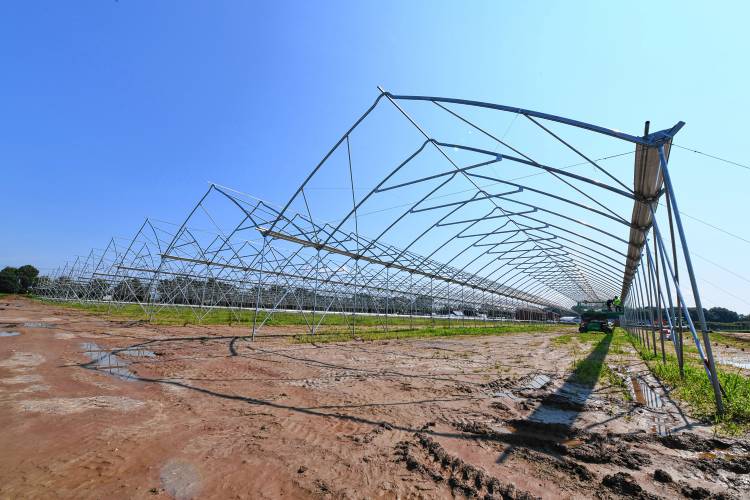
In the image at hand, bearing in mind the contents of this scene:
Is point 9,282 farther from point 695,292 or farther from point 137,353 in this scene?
point 695,292

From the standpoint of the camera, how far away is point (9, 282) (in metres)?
61.0

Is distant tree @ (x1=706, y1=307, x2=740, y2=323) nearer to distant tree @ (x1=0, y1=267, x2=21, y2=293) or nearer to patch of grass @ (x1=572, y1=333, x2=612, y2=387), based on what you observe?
patch of grass @ (x1=572, y1=333, x2=612, y2=387)

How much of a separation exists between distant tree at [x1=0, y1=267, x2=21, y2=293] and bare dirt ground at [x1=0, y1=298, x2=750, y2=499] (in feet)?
264

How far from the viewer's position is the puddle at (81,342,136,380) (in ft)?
22.2

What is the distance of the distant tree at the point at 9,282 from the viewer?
199 feet

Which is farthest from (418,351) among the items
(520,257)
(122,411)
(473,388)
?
(520,257)

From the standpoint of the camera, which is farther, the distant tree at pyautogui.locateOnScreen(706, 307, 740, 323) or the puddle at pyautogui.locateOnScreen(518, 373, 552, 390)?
the distant tree at pyautogui.locateOnScreen(706, 307, 740, 323)

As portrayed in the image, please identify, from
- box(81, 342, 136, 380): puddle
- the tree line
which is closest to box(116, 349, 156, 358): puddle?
box(81, 342, 136, 380): puddle

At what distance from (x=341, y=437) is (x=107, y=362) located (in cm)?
717

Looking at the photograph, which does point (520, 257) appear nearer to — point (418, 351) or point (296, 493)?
point (418, 351)

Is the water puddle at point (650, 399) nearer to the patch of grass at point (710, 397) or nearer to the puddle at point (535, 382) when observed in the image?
the patch of grass at point (710, 397)

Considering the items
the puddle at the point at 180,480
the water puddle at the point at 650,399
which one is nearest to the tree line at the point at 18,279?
the puddle at the point at 180,480

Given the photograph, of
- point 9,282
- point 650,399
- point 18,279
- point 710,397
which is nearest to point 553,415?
point 650,399

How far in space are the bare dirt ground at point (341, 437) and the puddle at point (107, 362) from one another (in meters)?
0.10
